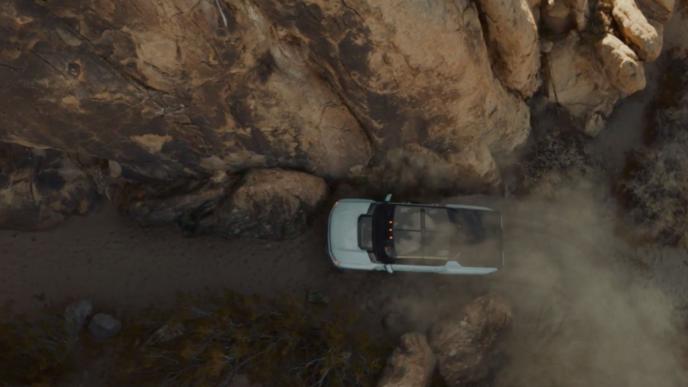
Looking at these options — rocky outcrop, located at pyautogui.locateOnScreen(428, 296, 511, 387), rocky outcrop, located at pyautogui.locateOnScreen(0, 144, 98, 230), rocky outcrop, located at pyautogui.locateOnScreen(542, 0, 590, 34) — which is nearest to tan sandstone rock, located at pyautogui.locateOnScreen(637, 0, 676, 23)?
rocky outcrop, located at pyautogui.locateOnScreen(542, 0, 590, 34)

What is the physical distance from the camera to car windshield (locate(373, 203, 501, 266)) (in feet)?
27.3

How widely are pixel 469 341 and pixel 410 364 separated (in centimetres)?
142

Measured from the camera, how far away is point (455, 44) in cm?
639

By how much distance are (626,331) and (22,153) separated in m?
12.2

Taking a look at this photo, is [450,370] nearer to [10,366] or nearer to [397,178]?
[397,178]

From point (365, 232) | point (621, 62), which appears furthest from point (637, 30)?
point (365, 232)

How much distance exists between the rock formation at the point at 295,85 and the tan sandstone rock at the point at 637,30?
3 cm

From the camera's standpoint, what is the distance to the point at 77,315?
7.98 metres

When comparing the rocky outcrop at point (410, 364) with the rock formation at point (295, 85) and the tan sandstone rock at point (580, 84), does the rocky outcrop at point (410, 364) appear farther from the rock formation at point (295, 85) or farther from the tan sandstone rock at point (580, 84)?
the tan sandstone rock at point (580, 84)

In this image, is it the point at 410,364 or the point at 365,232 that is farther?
the point at 365,232

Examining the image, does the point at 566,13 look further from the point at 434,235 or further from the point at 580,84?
the point at 434,235

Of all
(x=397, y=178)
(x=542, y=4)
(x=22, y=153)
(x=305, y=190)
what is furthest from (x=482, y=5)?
(x=22, y=153)

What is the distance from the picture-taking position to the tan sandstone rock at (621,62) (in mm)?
7938

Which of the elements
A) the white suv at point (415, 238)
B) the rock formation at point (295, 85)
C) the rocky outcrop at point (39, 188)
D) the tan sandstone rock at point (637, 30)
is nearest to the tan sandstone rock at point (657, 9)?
the rock formation at point (295, 85)
